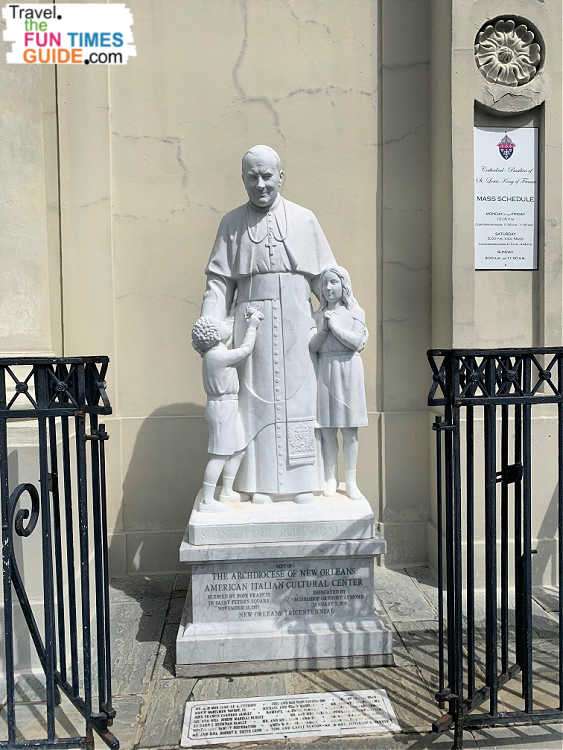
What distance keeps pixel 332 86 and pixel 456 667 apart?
4015mm

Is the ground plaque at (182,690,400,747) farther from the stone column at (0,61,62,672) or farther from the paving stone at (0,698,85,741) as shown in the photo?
the stone column at (0,61,62,672)

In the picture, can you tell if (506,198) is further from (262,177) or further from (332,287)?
(262,177)

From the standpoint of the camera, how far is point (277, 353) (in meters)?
3.79

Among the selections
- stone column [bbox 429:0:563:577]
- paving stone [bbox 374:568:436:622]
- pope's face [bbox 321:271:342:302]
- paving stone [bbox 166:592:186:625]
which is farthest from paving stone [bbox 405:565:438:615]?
pope's face [bbox 321:271:342:302]

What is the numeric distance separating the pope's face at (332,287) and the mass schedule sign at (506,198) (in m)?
1.39

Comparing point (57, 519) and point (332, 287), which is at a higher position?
point (332, 287)

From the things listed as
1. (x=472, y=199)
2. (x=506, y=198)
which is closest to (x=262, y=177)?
(x=472, y=199)

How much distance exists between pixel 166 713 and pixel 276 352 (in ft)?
6.26

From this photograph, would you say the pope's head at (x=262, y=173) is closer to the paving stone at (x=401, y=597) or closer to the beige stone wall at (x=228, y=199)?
the beige stone wall at (x=228, y=199)

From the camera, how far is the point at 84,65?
478 cm

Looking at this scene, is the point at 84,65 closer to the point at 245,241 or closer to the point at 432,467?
the point at 245,241

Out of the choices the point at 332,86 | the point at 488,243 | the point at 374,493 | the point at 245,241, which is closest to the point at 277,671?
the point at 374,493

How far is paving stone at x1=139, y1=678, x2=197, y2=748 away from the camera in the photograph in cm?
289

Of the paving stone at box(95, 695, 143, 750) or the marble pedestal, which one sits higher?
the marble pedestal
